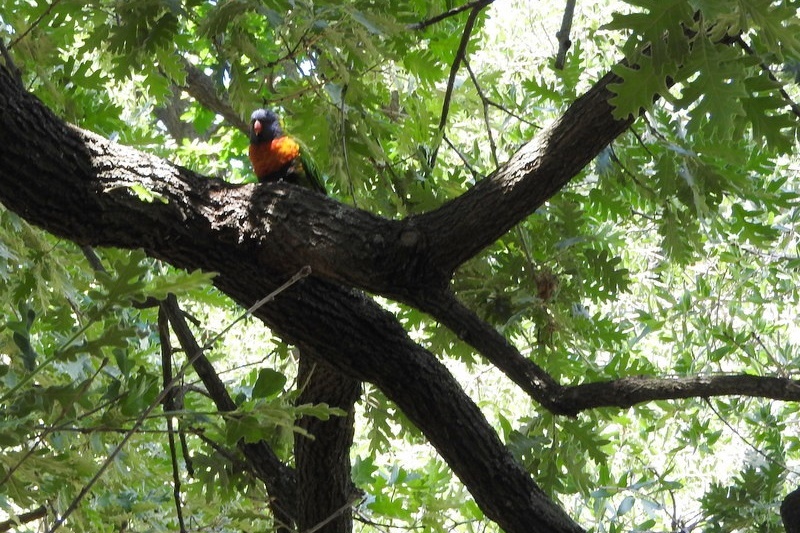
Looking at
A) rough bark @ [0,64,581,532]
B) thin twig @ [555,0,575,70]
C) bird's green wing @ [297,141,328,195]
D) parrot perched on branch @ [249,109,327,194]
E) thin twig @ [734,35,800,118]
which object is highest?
parrot perched on branch @ [249,109,327,194]

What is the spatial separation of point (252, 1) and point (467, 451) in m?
1.12

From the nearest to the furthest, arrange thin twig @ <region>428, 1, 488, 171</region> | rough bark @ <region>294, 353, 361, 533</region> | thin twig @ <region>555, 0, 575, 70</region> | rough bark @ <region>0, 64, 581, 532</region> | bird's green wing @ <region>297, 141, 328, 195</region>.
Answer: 1. rough bark @ <region>0, 64, 581, 532</region>
2. thin twig @ <region>428, 1, 488, 171</region>
3. rough bark @ <region>294, 353, 361, 533</region>
4. thin twig @ <region>555, 0, 575, 70</region>
5. bird's green wing @ <region>297, 141, 328, 195</region>

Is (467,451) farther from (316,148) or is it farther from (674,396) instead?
(316,148)

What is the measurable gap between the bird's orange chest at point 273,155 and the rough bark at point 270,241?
1.11 m

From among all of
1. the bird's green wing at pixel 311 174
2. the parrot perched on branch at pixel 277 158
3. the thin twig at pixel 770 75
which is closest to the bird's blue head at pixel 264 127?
Result: the parrot perched on branch at pixel 277 158

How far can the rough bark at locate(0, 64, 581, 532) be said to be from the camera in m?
1.79

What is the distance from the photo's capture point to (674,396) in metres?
1.81

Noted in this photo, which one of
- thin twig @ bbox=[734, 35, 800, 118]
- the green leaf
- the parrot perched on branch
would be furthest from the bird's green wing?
thin twig @ bbox=[734, 35, 800, 118]

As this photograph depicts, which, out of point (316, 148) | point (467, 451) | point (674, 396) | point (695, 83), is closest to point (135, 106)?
point (316, 148)

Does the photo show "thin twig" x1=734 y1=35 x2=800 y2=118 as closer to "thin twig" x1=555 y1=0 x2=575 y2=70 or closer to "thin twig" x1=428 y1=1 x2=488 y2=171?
"thin twig" x1=428 y1=1 x2=488 y2=171

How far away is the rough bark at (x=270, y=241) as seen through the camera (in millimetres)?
1788

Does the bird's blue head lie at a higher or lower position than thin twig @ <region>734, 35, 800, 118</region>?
higher

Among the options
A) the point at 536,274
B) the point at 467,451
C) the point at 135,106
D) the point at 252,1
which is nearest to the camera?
the point at 252,1

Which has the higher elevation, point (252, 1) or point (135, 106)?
point (135, 106)
